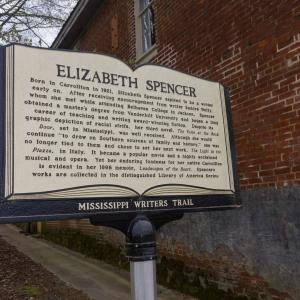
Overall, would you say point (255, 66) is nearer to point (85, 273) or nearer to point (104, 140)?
point (104, 140)

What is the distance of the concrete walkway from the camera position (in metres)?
7.01

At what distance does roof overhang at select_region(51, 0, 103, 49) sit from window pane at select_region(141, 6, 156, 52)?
7.72 ft

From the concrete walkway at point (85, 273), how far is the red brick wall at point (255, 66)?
8.16ft

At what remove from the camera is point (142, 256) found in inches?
130

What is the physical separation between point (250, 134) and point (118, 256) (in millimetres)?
4617

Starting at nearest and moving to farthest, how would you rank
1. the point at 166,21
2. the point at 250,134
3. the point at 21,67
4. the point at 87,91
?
the point at 21,67 < the point at 87,91 < the point at 250,134 < the point at 166,21


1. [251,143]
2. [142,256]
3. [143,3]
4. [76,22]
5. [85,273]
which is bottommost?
[85,273]

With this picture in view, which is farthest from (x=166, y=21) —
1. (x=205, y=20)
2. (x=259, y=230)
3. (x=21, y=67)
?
(x=21, y=67)

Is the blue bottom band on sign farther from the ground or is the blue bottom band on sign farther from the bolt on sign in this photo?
the ground

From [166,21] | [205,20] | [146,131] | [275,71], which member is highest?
[166,21]

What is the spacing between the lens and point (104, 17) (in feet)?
36.4

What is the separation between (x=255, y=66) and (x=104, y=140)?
3.14 metres

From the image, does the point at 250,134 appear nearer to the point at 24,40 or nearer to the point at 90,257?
the point at 90,257

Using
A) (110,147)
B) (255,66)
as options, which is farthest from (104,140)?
(255,66)
